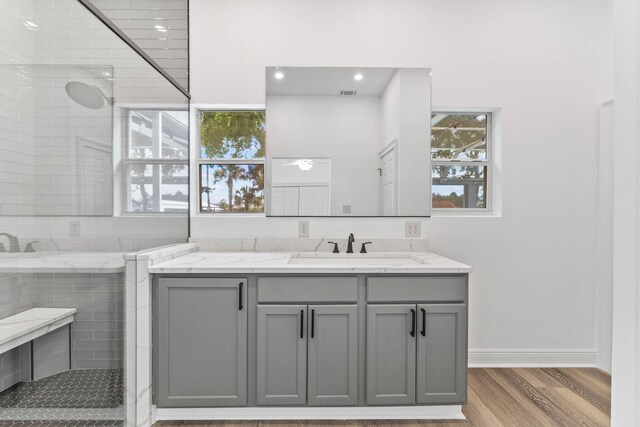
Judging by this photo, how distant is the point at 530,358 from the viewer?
8.50ft

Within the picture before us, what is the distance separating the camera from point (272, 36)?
8.37ft

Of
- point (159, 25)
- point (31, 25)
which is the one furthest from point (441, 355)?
point (159, 25)

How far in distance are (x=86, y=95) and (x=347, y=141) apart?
159 cm

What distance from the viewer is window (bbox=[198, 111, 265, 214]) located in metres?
2.61

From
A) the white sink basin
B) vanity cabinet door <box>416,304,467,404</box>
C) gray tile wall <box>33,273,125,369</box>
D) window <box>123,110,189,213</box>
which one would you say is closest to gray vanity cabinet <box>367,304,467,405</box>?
vanity cabinet door <box>416,304,467,404</box>

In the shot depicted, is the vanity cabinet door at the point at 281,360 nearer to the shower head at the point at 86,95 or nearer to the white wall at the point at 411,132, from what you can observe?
the white wall at the point at 411,132

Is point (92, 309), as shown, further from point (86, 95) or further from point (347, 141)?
point (347, 141)

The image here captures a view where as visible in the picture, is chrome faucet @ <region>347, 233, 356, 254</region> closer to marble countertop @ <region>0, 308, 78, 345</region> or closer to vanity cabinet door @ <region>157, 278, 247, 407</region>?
vanity cabinet door @ <region>157, 278, 247, 407</region>

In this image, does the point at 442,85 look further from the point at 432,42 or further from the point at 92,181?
the point at 92,181

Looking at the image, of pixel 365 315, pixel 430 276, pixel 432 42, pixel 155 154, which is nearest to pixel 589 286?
pixel 430 276

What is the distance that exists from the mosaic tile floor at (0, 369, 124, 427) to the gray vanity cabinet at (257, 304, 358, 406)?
780 mm

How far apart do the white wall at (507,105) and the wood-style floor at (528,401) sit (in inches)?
6.1

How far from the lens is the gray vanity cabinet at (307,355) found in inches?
75.2

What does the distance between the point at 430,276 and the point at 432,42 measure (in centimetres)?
178
